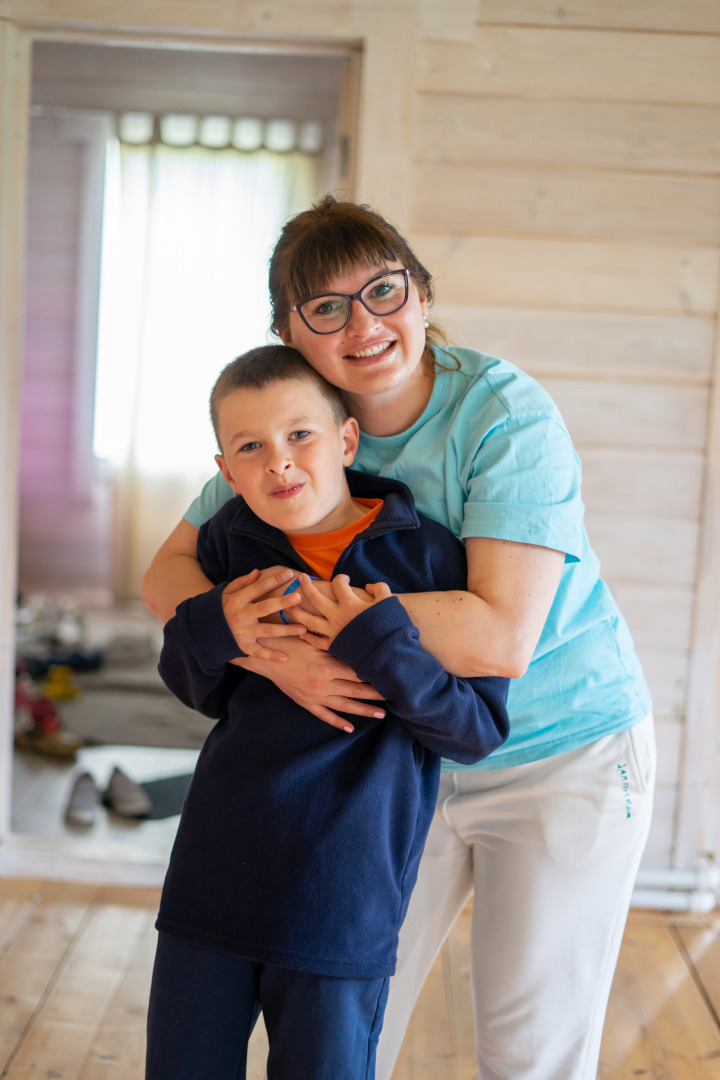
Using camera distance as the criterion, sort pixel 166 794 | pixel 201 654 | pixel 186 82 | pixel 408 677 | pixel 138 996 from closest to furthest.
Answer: pixel 408 677 < pixel 201 654 < pixel 138 996 < pixel 166 794 < pixel 186 82

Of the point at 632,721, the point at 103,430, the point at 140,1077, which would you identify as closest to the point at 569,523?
the point at 632,721

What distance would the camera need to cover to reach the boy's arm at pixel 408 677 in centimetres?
100

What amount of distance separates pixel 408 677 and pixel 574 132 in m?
1.62

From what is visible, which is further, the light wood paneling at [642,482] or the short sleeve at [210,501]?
the light wood paneling at [642,482]

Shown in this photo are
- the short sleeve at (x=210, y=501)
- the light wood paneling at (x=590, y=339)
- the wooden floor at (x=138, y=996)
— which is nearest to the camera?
the short sleeve at (x=210, y=501)

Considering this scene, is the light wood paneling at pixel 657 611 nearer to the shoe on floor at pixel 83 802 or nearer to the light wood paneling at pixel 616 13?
the light wood paneling at pixel 616 13

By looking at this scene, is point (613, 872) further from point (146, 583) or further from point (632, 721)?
point (146, 583)

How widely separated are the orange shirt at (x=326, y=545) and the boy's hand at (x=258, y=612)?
0.08 m

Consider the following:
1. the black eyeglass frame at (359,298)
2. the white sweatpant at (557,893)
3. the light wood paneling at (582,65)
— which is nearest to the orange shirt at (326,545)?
the black eyeglass frame at (359,298)


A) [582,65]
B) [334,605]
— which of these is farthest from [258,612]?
[582,65]

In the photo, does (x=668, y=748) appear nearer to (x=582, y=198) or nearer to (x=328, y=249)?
(x=582, y=198)

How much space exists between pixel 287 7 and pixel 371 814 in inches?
74.2

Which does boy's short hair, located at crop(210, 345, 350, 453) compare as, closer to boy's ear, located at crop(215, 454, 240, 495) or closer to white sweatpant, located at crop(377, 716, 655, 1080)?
boy's ear, located at crop(215, 454, 240, 495)

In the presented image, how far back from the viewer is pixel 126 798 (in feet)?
8.82
